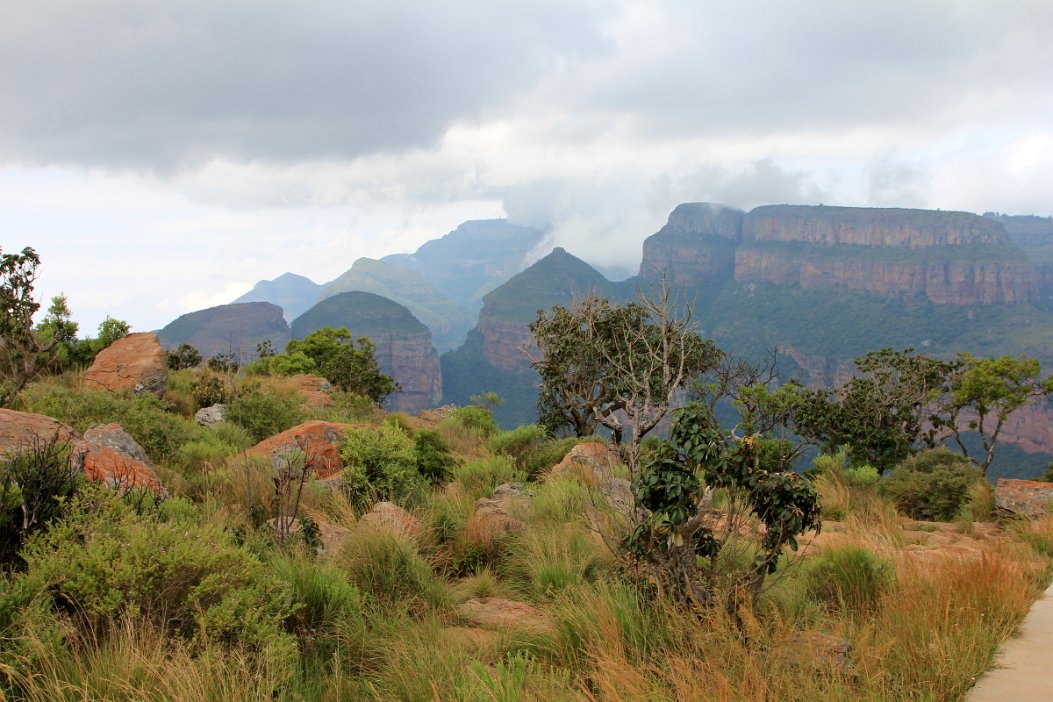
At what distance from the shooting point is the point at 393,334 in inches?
6014

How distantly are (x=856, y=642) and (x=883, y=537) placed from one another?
4.53 m

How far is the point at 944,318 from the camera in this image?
133625 millimetres

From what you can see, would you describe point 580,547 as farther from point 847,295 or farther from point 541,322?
point 847,295

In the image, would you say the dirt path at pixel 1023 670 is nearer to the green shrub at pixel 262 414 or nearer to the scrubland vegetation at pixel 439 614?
the scrubland vegetation at pixel 439 614

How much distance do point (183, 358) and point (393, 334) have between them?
129444mm

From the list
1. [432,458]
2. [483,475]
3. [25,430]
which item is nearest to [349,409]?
[432,458]

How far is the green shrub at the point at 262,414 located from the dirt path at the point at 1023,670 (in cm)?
1161

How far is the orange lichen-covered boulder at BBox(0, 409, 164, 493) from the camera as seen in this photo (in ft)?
24.0

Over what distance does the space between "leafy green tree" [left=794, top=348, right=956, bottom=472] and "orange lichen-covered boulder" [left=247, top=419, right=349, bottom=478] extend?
1682 cm

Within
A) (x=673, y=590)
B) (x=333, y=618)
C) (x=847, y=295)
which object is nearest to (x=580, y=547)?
(x=673, y=590)

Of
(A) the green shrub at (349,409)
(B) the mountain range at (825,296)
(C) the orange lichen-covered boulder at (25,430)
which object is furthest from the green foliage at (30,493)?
(B) the mountain range at (825,296)

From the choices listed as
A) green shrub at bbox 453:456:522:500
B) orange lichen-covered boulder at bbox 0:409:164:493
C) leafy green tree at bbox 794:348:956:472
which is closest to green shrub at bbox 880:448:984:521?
green shrub at bbox 453:456:522:500

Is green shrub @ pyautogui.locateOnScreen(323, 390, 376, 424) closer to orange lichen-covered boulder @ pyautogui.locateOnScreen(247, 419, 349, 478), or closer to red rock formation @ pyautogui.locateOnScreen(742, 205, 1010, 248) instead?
orange lichen-covered boulder @ pyautogui.locateOnScreen(247, 419, 349, 478)

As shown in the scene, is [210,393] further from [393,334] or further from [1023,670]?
[393,334]
